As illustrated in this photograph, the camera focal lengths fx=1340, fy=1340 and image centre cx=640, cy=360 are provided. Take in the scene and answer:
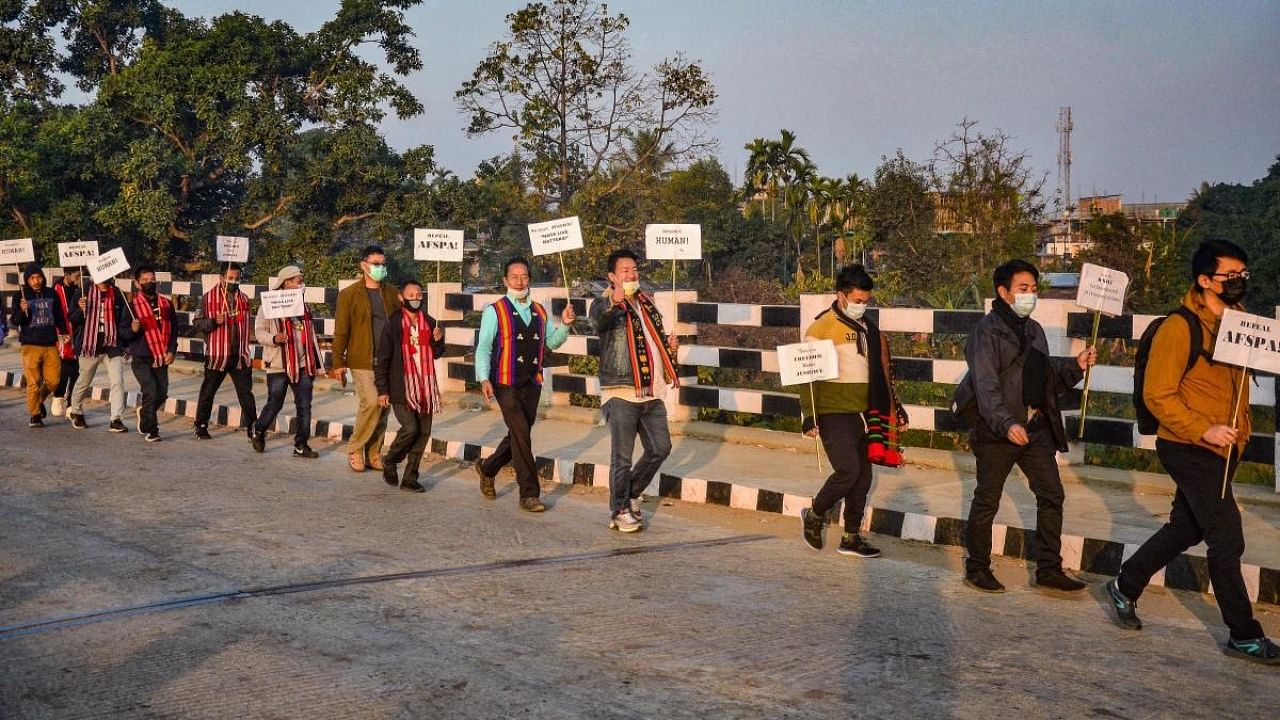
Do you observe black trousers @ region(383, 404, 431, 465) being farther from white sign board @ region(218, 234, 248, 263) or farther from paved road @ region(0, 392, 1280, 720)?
white sign board @ region(218, 234, 248, 263)

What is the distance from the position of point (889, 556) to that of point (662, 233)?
4.95 m

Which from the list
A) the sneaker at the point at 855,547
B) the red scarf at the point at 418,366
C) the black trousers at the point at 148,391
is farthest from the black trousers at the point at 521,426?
the black trousers at the point at 148,391

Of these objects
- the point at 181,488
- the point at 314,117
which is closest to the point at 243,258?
the point at 181,488

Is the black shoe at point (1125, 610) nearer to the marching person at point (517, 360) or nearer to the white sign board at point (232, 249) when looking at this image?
the marching person at point (517, 360)

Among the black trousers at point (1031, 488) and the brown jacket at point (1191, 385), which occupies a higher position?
the brown jacket at point (1191, 385)

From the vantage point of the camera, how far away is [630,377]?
8.91 metres

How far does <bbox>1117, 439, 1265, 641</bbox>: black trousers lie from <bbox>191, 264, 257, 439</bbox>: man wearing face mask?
29.6 ft

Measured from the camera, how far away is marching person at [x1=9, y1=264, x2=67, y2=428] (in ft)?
47.4

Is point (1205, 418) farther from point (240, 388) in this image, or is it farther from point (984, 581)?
point (240, 388)

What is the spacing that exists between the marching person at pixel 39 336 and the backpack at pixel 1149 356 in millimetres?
11808

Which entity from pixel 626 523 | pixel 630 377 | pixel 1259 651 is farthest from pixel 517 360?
pixel 1259 651

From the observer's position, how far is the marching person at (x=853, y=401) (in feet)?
26.8

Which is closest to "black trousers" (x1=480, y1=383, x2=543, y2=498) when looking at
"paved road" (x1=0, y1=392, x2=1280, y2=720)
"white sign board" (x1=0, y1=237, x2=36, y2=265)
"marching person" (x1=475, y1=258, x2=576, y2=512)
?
"marching person" (x1=475, y1=258, x2=576, y2=512)

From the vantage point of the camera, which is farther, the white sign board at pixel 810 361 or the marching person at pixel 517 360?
the marching person at pixel 517 360
